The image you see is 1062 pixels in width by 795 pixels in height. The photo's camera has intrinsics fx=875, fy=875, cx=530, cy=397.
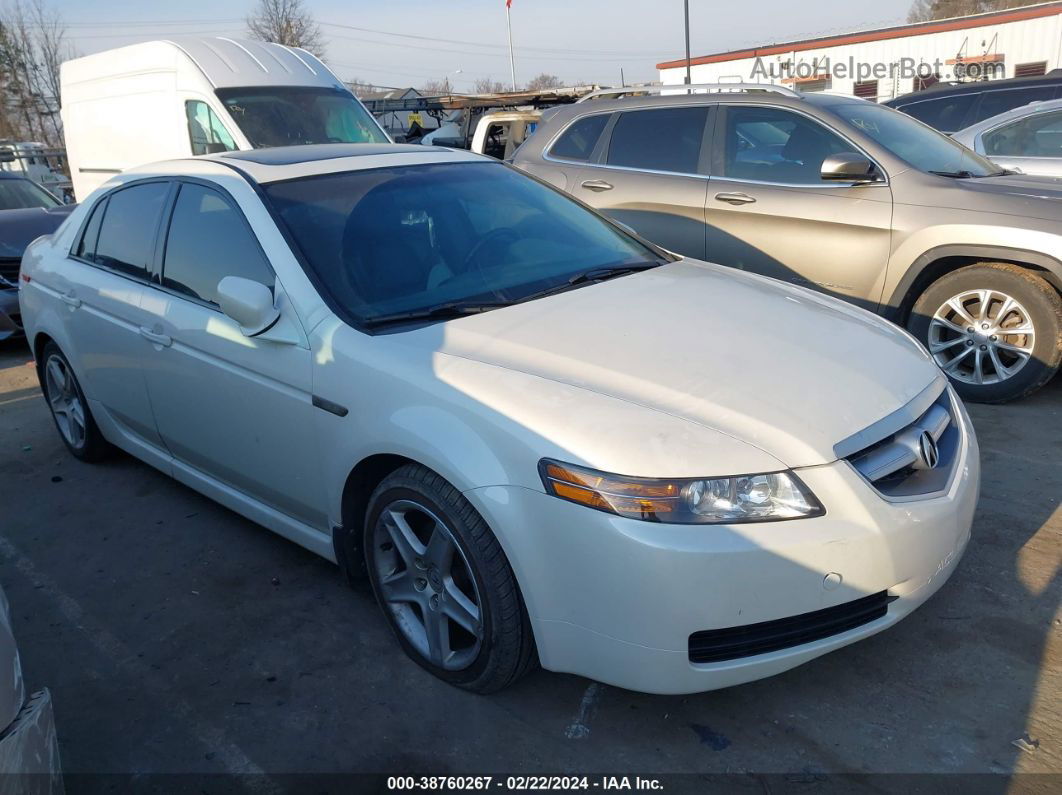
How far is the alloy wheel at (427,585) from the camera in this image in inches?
105

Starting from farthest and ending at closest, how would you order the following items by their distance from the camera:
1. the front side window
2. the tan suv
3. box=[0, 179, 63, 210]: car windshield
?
box=[0, 179, 63, 210]: car windshield → the front side window → the tan suv

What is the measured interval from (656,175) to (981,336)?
234 cm

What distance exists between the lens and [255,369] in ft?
10.5

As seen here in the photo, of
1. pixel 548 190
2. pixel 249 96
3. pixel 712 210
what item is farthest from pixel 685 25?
pixel 548 190

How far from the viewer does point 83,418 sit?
4.73 meters

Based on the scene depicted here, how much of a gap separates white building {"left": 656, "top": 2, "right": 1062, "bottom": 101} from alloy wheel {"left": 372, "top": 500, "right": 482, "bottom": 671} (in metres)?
23.6

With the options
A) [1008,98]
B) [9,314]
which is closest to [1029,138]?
[1008,98]

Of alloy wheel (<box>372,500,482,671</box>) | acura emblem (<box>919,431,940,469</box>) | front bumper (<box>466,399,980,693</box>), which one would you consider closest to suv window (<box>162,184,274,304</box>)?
alloy wheel (<box>372,500,482,671</box>)

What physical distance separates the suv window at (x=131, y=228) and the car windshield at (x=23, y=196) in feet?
19.8

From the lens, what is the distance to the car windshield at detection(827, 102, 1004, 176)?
212 inches

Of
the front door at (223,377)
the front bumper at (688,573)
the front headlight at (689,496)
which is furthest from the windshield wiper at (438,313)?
the front headlight at (689,496)

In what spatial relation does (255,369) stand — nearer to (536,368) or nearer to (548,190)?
(536,368)

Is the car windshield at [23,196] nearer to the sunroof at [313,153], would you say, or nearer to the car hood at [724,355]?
the sunroof at [313,153]

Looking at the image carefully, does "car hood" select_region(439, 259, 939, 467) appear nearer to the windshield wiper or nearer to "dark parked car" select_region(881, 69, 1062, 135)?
the windshield wiper
